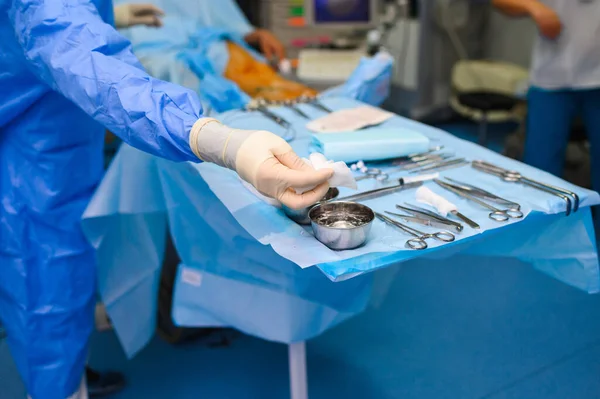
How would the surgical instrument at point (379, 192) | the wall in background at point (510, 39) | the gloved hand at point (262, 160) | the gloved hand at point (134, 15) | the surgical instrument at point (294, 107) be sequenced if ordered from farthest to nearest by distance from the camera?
the wall in background at point (510, 39), the gloved hand at point (134, 15), the surgical instrument at point (294, 107), the surgical instrument at point (379, 192), the gloved hand at point (262, 160)

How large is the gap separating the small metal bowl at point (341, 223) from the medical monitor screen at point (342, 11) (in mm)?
2460

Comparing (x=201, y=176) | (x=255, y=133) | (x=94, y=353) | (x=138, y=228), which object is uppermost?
(x=255, y=133)

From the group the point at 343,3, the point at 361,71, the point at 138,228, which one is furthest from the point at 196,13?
the point at 138,228

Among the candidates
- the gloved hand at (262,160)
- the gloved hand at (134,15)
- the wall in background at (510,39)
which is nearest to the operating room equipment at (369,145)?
A: the gloved hand at (262,160)

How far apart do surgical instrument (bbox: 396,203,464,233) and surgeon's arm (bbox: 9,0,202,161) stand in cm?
47

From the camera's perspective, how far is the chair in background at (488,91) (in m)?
3.54

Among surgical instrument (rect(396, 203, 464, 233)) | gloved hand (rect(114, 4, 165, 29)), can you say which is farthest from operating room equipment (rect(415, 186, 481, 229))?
gloved hand (rect(114, 4, 165, 29))

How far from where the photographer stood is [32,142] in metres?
1.38

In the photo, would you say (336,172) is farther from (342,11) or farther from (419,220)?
(342,11)

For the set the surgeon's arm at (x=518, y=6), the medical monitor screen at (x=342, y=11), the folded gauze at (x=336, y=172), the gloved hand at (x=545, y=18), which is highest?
the surgeon's arm at (x=518, y=6)

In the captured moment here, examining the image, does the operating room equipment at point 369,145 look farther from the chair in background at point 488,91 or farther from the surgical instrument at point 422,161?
the chair in background at point 488,91

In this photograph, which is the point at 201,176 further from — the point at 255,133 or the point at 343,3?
the point at 343,3

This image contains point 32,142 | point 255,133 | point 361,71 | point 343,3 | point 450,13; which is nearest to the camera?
point 255,133

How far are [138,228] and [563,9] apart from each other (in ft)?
5.90
